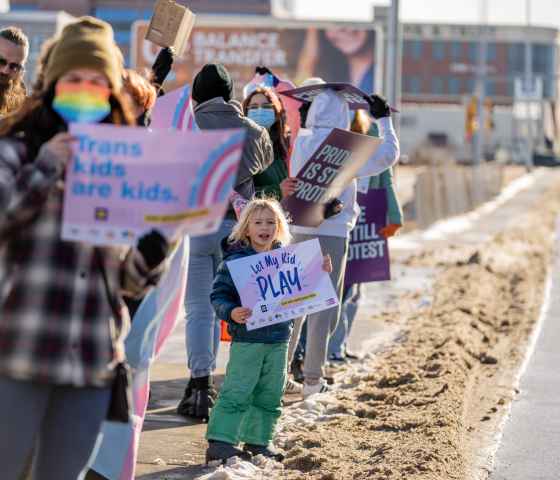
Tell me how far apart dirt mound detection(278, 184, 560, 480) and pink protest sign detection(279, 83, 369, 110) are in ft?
5.87

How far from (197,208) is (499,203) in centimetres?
3809

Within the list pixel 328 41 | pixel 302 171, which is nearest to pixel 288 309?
pixel 302 171

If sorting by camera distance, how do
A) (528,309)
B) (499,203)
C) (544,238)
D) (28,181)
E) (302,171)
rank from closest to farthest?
(28,181) < (302,171) < (528,309) < (544,238) < (499,203)

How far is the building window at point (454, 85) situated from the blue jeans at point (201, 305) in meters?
142

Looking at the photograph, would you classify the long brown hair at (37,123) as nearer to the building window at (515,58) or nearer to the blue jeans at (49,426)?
the blue jeans at (49,426)

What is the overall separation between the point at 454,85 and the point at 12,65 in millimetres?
144007

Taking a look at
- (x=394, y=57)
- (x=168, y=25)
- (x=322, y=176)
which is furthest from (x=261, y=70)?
(x=394, y=57)

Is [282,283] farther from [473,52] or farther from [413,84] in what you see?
[473,52]

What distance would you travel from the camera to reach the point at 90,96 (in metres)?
4.25

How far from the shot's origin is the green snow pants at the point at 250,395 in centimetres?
683

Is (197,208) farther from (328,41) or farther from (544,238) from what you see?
(328,41)

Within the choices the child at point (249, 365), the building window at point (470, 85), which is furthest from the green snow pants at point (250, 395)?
the building window at point (470, 85)

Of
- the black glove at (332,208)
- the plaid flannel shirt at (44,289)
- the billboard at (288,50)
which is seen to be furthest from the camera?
the billboard at (288,50)

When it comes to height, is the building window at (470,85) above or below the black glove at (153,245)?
above
